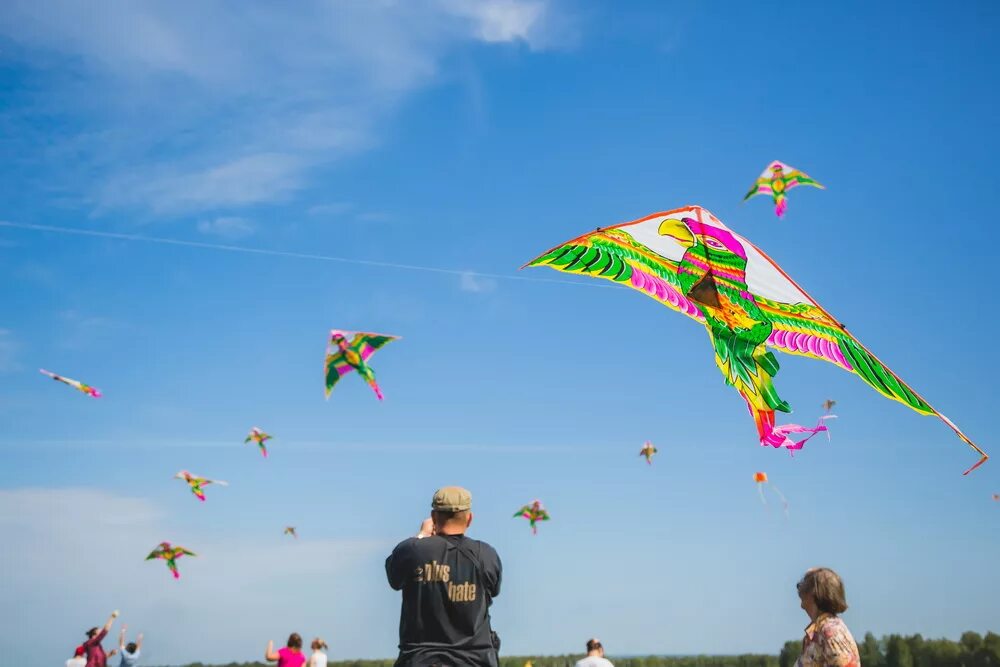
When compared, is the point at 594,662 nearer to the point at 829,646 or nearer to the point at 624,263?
the point at 624,263

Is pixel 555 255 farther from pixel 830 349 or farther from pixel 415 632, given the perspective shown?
pixel 415 632

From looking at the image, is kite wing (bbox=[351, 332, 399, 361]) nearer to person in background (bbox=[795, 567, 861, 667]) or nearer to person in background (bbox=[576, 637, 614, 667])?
person in background (bbox=[576, 637, 614, 667])

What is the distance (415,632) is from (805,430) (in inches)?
136

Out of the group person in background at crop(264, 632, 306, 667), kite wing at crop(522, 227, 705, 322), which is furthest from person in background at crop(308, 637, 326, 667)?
kite wing at crop(522, 227, 705, 322)

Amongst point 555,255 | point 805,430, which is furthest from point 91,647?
point 805,430

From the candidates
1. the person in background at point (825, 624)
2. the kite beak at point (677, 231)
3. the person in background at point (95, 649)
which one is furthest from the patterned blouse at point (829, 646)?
the person in background at point (95, 649)

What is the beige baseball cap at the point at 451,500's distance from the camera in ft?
13.0

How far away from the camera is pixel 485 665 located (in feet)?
12.6

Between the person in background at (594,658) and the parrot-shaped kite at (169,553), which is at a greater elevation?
the parrot-shaped kite at (169,553)

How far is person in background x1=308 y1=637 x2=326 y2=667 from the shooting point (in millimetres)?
13852

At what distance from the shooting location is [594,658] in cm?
1054

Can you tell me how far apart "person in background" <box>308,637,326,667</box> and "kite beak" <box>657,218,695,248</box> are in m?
9.93

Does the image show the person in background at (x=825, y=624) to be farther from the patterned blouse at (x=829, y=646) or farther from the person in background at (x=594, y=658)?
the person in background at (x=594, y=658)

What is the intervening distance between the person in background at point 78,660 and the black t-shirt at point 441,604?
1231 cm
